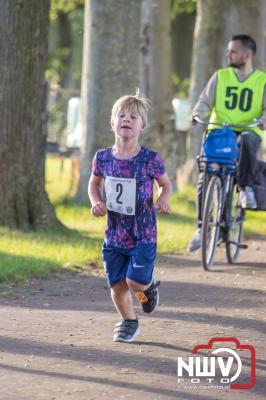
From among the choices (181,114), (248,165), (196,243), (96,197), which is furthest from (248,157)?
(181,114)

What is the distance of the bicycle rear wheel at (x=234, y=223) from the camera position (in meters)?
13.2

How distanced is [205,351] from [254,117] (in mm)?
5396

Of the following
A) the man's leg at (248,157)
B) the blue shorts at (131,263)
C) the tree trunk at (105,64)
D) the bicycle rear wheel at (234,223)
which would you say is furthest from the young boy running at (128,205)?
the tree trunk at (105,64)

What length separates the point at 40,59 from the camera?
14914 mm

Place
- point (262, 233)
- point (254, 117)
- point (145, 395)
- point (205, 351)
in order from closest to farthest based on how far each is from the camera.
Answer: point (145, 395) → point (205, 351) → point (254, 117) → point (262, 233)

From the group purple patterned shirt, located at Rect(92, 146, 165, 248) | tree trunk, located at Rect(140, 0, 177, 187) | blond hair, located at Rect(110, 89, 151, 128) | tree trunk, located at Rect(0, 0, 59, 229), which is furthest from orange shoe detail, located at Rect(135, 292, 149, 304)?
tree trunk, located at Rect(140, 0, 177, 187)

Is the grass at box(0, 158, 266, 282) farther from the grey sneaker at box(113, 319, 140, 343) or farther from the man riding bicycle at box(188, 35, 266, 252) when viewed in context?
the grey sneaker at box(113, 319, 140, 343)

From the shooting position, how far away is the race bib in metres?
8.49

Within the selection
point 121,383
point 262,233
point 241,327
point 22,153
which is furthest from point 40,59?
point 121,383

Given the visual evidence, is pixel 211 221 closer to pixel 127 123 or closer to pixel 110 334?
pixel 110 334

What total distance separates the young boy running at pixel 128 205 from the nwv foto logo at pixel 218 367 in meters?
0.60

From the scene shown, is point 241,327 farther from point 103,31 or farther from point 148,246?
point 103,31

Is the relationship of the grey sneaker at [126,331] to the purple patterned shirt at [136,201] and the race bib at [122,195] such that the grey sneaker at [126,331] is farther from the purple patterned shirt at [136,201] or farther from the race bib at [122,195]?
the race bib at [122,195]

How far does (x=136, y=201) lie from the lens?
27.9 feet
